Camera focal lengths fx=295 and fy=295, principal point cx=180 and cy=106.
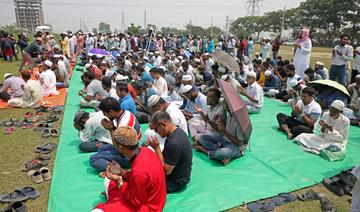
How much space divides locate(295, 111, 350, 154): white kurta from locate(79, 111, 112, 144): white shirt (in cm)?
382

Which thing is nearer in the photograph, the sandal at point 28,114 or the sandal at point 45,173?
the sandal at point 45,173

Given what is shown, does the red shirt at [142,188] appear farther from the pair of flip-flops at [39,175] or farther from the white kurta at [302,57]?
the white kurta at [302,57]

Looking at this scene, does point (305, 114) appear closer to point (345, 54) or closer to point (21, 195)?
point (345, 54)

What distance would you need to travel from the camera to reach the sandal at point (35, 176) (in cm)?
439

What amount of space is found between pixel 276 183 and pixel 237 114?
1.25m

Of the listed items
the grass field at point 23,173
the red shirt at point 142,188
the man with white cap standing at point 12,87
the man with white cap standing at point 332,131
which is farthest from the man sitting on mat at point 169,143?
the man with white cap standing at point 12,87

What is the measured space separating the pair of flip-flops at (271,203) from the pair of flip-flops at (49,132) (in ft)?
14.1

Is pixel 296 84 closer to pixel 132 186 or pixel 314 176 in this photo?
pixel 314 176

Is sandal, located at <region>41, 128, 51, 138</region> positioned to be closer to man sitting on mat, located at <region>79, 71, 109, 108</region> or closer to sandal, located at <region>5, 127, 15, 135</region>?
→ sandal, located at <region>5, 127, 15, 135</region>

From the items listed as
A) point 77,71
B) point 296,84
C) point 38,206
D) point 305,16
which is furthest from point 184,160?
point 305,16

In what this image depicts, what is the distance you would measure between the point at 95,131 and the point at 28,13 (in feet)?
342

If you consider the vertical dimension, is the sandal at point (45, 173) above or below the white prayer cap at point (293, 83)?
below

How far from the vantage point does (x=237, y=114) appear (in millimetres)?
4441

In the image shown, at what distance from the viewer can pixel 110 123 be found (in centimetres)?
441
